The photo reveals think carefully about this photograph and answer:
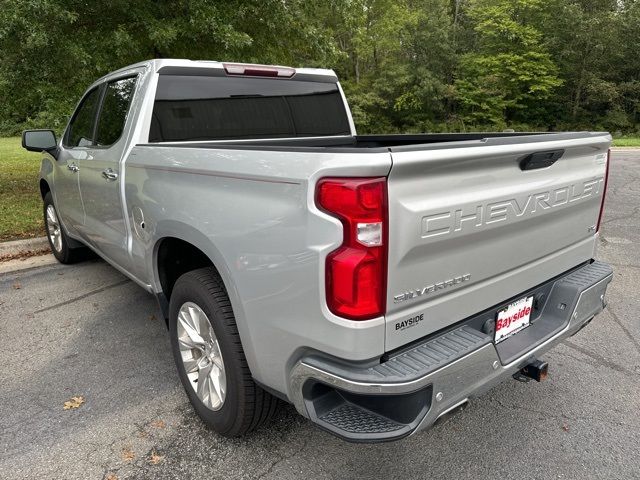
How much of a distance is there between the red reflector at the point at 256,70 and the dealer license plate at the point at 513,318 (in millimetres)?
2394

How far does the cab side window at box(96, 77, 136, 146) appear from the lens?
3416mm

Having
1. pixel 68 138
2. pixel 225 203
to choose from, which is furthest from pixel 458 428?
pixel 68 138

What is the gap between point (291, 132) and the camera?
3855 millimetres

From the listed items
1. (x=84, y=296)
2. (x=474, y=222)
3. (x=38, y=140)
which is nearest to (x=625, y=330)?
(x=474, y=222)

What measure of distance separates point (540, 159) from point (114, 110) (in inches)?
118

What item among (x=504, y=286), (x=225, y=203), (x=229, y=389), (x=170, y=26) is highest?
(x=170, y=26)

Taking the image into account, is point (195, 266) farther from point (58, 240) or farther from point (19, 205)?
point (19, 205)

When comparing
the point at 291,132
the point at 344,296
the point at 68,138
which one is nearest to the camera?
the point at 344,296

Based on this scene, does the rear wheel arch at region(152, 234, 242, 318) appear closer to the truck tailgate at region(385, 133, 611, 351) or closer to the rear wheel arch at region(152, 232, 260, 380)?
the rear wheel arch at region(152, 232, 260, 380)

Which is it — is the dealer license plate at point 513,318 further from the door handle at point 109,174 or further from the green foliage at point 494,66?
the green foliage at point 494,66

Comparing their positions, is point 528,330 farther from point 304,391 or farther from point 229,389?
point 229,389

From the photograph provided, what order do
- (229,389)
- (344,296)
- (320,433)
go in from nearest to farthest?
(344,296) < (229,389) < (320,433)

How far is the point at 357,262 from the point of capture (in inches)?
65.8

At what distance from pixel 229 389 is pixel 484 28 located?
38649 millimetres
